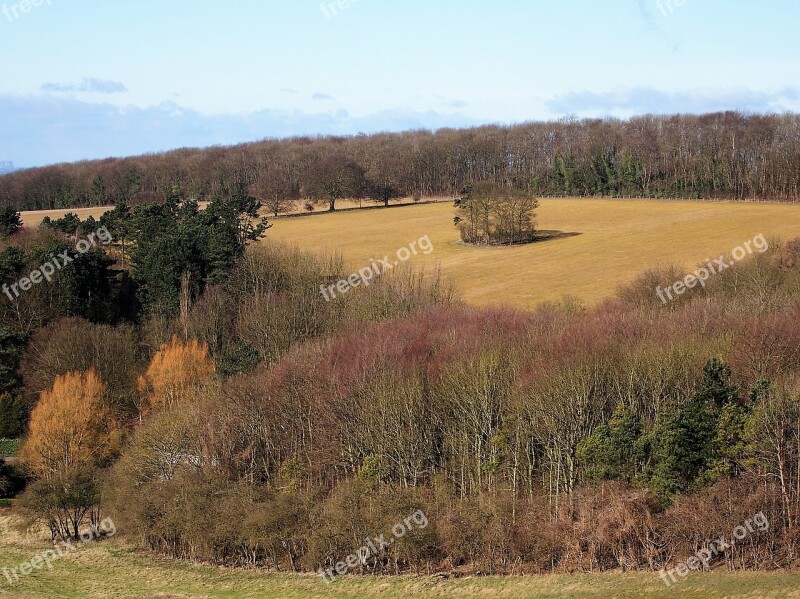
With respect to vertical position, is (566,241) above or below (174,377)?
above

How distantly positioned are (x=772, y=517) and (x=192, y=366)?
37.6 metres

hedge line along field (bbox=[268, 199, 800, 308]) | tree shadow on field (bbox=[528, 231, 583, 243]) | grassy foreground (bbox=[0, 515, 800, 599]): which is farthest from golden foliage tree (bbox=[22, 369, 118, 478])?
tree shadow on field (bbox=[528, 231, 583, 243])

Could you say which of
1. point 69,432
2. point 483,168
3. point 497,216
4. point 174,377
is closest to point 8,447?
point 69,432

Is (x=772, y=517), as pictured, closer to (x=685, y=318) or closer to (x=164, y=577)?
(x=685, y=318)

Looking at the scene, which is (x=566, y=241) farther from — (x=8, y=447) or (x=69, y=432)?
(x=69, y=432)

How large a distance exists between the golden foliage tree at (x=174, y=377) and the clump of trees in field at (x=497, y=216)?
2064 inches

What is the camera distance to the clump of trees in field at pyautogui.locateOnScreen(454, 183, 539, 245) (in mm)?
106625

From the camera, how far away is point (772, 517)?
36.2 metres

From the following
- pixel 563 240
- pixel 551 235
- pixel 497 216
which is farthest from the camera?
pixel 551 235

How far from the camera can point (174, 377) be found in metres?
59.1

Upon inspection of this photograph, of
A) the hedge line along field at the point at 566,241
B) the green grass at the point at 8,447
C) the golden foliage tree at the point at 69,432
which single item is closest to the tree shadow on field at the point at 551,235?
the hedge line along field at the point at 566,241

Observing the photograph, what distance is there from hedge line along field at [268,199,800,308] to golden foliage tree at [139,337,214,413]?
85.0ft

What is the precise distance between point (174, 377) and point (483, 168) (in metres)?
121

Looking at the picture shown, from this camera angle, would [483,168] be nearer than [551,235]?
No
